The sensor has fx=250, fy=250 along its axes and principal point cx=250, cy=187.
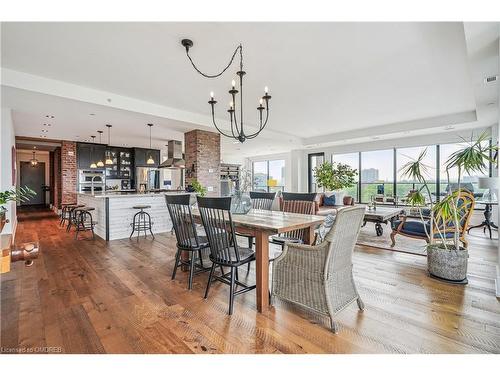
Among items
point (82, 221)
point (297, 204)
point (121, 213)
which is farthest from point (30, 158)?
point (297, 204)

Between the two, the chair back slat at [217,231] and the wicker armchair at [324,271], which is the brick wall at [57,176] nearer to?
the chair back slat at [217,231]

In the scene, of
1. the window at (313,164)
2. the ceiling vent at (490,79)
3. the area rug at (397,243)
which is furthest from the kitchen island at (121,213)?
the window at (313,164)

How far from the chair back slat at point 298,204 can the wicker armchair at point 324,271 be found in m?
1.04

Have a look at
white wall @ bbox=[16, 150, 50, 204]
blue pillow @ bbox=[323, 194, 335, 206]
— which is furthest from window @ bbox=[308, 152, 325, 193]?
white wall @ bbox=[16, 150, 50, 204]

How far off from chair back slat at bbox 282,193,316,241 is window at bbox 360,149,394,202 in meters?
6.10

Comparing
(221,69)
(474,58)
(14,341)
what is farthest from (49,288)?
(474,58)

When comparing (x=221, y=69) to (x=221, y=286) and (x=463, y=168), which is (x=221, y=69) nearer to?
(x=221, y=286)

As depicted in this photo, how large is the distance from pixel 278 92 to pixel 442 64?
2.28m

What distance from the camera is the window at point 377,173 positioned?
Answer: 8.26 metres

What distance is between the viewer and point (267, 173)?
13539mm

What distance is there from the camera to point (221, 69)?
3.32 metres

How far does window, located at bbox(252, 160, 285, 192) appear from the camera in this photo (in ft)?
42.3

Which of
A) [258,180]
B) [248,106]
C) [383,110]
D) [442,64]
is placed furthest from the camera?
[258,180]
